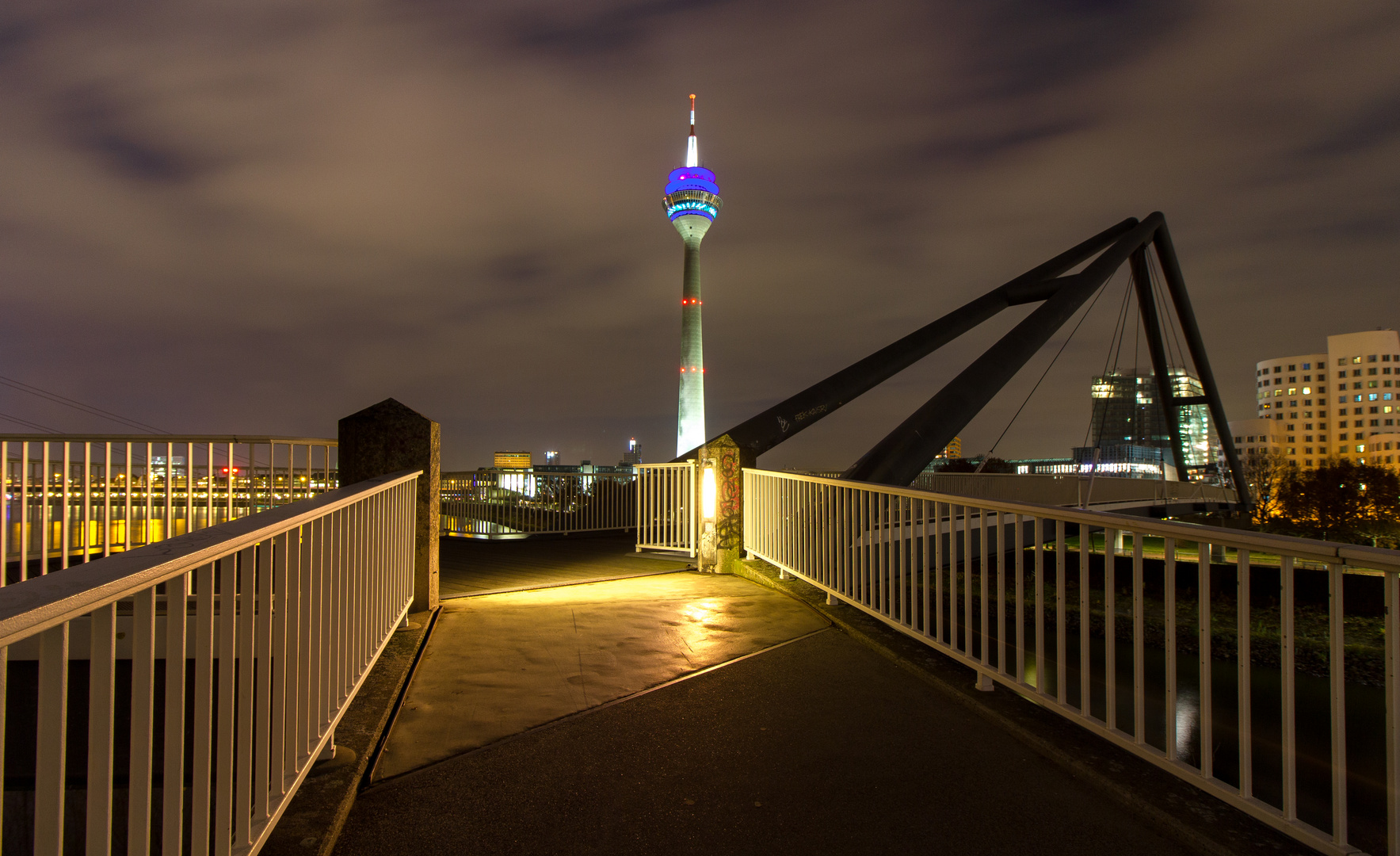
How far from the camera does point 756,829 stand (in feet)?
8.73

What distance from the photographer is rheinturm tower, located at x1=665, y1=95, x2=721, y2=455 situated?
334ft

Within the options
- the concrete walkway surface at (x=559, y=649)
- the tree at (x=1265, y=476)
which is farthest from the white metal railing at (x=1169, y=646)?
the tree at (x=1265, y=476)

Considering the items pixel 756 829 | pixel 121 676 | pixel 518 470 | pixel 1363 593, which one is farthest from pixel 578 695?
pixel 1363 593

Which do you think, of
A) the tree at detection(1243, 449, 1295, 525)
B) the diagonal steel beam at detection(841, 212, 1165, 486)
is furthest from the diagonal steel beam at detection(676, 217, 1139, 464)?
the tree at detection(1243, 449, 1295, 525)

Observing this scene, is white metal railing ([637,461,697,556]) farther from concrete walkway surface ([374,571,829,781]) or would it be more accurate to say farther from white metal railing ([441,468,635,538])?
white metal railing ([441,468,635,538])

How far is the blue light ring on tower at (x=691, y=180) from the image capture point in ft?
344

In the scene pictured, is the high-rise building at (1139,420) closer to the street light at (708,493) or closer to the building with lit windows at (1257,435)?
the street light at (708,493)

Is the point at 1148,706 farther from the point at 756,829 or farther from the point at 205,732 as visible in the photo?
the point at 205,732

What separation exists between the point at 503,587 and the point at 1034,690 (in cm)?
528

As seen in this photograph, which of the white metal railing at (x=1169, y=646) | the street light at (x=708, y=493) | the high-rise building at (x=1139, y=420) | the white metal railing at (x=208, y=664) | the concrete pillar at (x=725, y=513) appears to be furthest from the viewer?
the high-rise building at (x=1139, y=420)

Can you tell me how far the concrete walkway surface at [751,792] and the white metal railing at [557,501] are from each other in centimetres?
949

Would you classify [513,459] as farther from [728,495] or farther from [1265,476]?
[1265,476]

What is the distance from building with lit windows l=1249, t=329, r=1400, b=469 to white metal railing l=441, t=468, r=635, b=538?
125 meters

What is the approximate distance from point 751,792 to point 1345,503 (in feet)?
202
